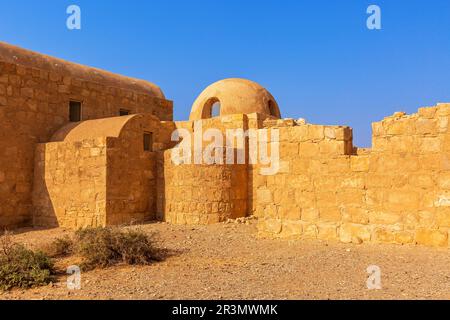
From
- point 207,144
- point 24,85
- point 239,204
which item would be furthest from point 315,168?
point 24,85

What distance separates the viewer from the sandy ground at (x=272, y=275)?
4.04 metres

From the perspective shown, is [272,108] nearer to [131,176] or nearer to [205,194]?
[205,194]

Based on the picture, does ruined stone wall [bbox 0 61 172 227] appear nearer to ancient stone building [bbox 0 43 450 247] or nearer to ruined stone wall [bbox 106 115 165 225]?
ancient stone building [bbox 0 43 450 247]

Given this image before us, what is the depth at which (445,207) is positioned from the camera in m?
5.79

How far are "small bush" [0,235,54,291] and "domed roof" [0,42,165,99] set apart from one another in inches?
314

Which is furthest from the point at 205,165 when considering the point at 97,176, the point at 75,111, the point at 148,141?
the point at 75,111

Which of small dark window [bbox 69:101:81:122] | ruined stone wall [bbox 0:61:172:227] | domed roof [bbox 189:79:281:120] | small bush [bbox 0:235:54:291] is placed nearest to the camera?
small bush [bbox 0:235:54:291]

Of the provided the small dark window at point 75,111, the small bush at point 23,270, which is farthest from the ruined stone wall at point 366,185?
the small dark window at point 75,111

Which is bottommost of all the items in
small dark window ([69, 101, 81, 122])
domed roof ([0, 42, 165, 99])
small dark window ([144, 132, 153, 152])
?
small dark window ([144, 132, 153, 152])

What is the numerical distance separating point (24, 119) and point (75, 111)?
1.80m

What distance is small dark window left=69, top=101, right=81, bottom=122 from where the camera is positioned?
12.5 m

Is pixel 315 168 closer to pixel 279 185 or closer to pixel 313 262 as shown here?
pixel 279 185

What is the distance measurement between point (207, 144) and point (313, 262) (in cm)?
622

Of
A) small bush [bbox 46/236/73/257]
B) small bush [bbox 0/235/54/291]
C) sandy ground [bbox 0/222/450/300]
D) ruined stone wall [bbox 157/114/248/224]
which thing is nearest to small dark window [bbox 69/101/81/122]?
ruined stone wall [bbox 157/114/248/224]
